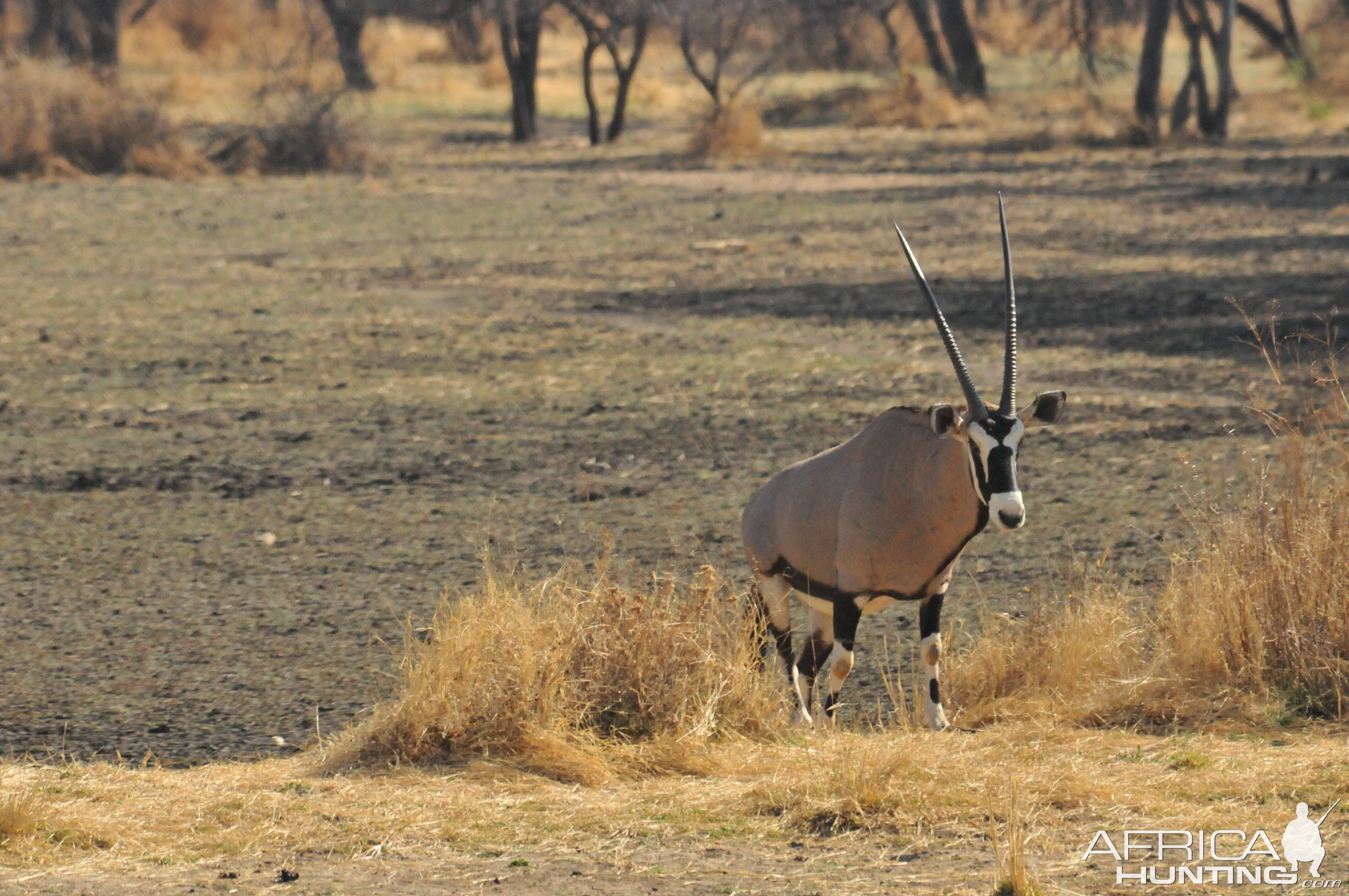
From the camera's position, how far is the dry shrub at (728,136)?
31234 mm

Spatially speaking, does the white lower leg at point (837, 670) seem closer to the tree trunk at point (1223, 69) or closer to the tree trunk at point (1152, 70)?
the tree trunk at point (1223, 69)

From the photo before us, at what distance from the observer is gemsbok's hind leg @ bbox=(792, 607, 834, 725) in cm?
593

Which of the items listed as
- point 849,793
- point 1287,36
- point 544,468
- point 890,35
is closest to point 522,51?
point 890,35

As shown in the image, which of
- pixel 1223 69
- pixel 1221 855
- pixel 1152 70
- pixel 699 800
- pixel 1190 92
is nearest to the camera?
pixel 1221 855

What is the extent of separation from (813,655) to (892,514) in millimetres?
763

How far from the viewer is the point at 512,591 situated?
6.14 meters

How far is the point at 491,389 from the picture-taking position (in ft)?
41.4

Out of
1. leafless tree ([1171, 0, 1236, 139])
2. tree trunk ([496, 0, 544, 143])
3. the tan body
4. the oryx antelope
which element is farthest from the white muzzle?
tree trunk ([496, 0, 544, 143])

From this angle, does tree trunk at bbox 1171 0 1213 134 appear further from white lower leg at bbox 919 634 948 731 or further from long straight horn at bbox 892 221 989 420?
white lower leg at bbox 919 634 948 731

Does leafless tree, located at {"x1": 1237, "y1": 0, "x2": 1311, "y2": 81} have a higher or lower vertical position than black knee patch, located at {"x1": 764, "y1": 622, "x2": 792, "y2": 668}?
higher

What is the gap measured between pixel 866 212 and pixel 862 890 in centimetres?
1917

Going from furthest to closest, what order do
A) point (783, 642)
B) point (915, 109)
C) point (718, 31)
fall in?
point (915, 109) → point (718, 31) → point (783, 642)

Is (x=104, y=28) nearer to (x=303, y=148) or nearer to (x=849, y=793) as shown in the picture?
(x=303, y=148)

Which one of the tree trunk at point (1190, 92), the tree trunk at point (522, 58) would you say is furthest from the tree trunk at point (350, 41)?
the tree trunk at point (1190, 92)
